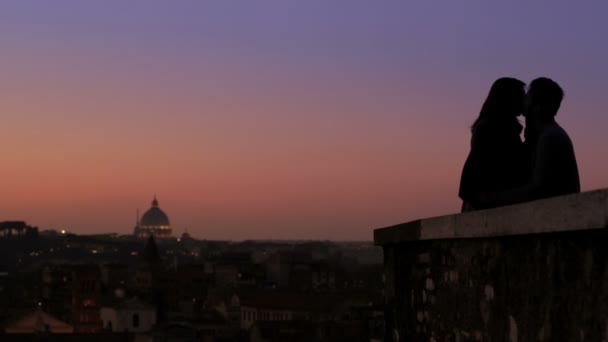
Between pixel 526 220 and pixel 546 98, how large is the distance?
3.42 feet

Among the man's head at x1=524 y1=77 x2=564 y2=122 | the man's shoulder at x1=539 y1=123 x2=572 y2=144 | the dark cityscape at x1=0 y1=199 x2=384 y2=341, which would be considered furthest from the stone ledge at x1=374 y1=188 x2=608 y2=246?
the dark cityscape at x1=0 y1=199 x2=384 y2=341

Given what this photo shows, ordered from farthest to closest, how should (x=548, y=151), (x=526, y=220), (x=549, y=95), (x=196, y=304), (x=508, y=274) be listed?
1. (x=196, y=304)
2. (x=549, y=95)
3. (x=548, y=151)
4. (x=508, y=274)
5. (x=526, y=220)

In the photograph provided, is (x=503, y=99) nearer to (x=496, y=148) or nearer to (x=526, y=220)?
(x=496, y=148)

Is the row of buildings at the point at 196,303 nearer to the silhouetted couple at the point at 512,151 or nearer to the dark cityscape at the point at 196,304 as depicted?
the dark cityscape at the point at 196,304

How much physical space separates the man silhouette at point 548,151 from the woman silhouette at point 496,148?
0.83ft

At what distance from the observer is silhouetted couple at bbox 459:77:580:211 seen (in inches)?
222

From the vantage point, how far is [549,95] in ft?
19.1

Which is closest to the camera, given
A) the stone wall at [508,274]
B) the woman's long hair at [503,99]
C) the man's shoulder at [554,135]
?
the stone wall at [508,274]

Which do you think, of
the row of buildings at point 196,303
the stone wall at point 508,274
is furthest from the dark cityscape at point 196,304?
the stone wall at point 508,274

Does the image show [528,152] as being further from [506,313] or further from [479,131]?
[506,313]

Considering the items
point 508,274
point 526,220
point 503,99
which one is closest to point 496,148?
point 503,99

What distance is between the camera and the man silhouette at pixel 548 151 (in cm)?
557

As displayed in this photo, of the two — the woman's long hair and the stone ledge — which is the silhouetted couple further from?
the stone ledge

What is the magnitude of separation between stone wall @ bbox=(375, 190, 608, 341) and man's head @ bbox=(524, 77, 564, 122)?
55cm
